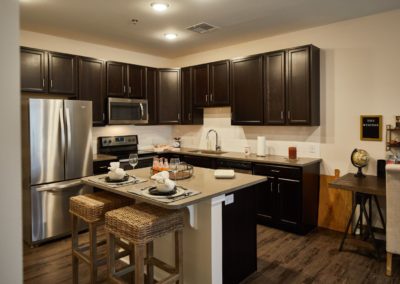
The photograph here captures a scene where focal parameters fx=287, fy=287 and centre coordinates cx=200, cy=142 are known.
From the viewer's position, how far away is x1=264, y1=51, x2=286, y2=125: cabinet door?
3959mm

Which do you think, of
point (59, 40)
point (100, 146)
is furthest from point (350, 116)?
point (59, 40)

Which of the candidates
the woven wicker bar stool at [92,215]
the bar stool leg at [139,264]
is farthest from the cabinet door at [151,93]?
the bar stool leg at [139,264]

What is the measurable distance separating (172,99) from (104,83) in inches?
51.3

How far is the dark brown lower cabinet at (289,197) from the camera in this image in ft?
11.9

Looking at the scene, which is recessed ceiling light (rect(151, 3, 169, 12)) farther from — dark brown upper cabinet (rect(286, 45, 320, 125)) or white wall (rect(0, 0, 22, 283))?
white wall (rect(0, 0, 22, 283))

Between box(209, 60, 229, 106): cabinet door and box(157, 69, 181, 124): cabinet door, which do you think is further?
box(157, 69, 181, 124): cabinet door

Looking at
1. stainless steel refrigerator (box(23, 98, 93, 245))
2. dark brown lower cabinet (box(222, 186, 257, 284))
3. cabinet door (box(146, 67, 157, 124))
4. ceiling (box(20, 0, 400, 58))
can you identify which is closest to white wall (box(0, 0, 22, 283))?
dark brown lower cabinet (box(222, 186, 257, 284))

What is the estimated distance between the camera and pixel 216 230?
2.27m

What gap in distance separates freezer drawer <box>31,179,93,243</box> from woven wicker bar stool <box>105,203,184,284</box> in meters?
1.72

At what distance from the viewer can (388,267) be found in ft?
8.87

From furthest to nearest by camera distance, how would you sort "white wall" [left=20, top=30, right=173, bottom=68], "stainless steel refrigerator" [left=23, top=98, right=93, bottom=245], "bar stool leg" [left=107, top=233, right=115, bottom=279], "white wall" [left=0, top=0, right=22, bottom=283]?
"white wall" [left=20, top=30, right=173, bottom=68] → "stainless steel refrigerator" [left=23, top=98, right=93, bottom=245] → "bar stool leg" [left=107, top=233, right=115, bottom=279] → "white wall" [left=0, top=0, right=22, bottom=283]

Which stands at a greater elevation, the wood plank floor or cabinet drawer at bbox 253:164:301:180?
cabinet drawer at bbox 253:164:301:180

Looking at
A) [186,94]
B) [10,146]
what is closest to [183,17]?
[186,94]

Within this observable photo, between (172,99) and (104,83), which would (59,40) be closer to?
(104,83)
